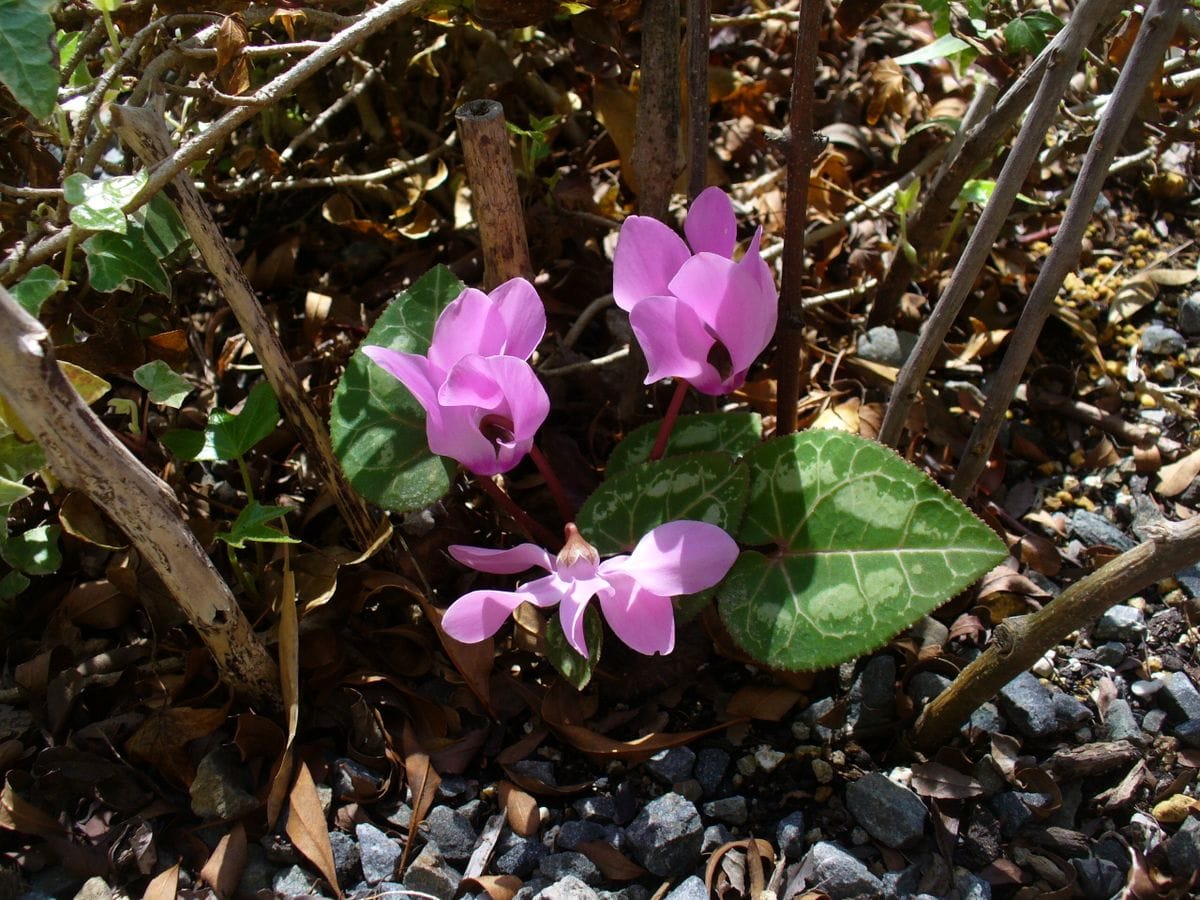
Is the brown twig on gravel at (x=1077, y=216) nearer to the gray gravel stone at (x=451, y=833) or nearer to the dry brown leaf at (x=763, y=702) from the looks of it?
the dry brown leaf at (x=763, y=702)

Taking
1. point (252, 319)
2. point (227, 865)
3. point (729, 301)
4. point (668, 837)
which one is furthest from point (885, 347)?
point (227, 865)

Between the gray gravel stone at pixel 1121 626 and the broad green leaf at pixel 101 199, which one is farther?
the gray gravel stone at pixel 1121 626

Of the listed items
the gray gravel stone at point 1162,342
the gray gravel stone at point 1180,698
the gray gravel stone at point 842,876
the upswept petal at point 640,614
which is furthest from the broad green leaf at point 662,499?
the gray gravel stone at point 1162,342

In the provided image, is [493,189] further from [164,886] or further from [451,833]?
[164,886]

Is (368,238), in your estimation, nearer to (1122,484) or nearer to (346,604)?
(346,604)

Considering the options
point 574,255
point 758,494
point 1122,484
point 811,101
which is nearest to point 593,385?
point 574,255

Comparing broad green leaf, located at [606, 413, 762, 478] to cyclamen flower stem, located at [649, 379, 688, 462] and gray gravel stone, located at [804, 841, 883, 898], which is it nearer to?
cyclamen flower stem, located at [649, 379, 688, 462]
